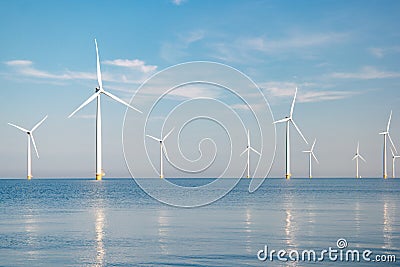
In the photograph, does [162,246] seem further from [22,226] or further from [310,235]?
[22,226]

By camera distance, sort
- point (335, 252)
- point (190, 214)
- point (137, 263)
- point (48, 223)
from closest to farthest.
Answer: point (137, 263)
point (335, 252)
point (48, 223)
point (190, 214)

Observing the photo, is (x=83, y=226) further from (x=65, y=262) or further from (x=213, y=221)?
(x=65, y=262)

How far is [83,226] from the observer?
2437 inches

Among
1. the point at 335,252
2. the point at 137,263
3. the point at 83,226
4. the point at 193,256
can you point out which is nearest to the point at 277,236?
the point at 335,252

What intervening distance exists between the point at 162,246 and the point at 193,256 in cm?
584

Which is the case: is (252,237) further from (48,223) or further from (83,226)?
(48,223)

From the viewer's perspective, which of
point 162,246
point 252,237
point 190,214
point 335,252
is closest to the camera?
point 335,252

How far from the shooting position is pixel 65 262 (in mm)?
38562

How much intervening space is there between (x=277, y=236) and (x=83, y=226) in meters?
21.6

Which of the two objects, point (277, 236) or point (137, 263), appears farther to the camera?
point (277, 236)

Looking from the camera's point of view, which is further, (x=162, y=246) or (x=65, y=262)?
(x=162, y=246)

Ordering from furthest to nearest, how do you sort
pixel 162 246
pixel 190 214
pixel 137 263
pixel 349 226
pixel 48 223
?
pixel 190 214 → pixel 48 223 → pixel 349 226 → pixel 162 246 → pixel 137 263

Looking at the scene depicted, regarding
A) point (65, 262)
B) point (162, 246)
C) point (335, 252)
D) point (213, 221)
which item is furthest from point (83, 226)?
point (335, 252)

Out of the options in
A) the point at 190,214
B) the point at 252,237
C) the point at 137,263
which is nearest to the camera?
the point at 137,263
